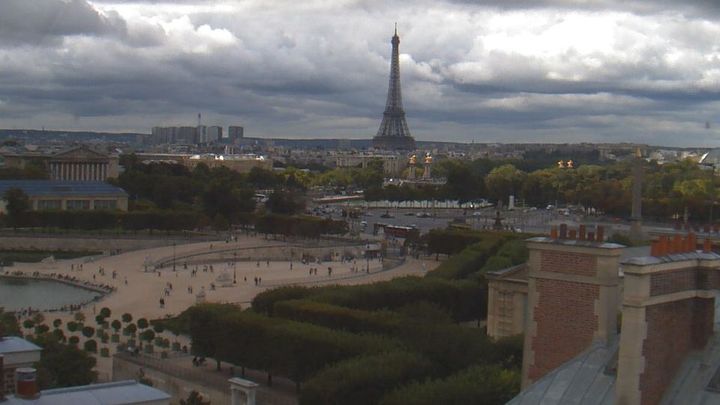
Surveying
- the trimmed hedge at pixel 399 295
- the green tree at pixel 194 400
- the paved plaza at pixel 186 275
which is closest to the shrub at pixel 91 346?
the trimmed hedge at pixel 399 295

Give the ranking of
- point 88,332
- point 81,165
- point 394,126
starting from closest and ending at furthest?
point 88,332, point 81,165, point 394,126

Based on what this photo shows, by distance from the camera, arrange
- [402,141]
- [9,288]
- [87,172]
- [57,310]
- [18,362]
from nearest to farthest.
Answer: [18,362] < [57,310] < [9,288] < [87,172] < [402,141]

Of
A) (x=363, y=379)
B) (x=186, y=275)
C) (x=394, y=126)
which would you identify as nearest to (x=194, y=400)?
(x=363, y=379)

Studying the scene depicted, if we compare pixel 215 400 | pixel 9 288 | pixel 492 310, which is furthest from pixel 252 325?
pixel 9 288

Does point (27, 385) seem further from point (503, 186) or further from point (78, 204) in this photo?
point (503, 186)

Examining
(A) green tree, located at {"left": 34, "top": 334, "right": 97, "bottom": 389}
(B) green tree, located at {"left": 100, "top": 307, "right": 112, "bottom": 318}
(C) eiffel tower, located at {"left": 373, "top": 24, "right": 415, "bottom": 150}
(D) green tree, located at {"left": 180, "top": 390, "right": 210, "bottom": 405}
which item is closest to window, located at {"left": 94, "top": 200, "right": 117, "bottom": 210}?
(B) green tree, located at {"left": 100, "top": 307, "right": 112, "bottom": 318}

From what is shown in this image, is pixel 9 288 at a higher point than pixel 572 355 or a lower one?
lower

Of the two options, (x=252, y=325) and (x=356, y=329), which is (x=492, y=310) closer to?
(x=356, y=329)
